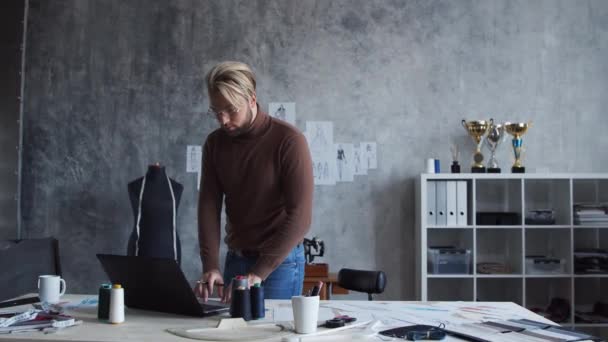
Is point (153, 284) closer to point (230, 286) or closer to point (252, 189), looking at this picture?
point (230, 286)

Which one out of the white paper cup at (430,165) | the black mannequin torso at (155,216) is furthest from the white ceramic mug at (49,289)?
the white paper cup at (430,165)

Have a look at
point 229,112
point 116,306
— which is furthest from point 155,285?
point 229,112

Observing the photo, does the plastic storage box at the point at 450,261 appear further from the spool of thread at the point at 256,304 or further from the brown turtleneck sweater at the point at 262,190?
the spool of thread at the point at 256,304

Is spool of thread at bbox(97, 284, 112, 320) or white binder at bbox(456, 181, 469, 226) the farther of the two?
white binder at bbox(456, 181, 469, 226)

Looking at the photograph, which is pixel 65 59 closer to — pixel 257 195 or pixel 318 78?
pixel 318 78

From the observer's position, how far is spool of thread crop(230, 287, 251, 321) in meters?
2.06

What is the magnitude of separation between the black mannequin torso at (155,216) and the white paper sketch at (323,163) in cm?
107

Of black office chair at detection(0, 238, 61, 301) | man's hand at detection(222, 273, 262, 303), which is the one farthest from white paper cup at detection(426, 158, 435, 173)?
black office chair at detection(0, 238, 61, 301)

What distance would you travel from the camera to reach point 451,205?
4551 mm

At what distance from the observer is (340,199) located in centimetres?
489

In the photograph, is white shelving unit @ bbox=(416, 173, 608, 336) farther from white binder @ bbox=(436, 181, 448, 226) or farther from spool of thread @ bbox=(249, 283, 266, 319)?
spool of thread @ bbox=(249, 283, 266, 319)

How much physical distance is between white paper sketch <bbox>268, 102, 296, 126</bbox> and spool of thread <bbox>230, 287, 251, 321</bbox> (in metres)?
2.95

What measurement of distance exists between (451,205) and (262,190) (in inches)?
94.1

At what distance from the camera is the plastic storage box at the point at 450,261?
14.9 ft
